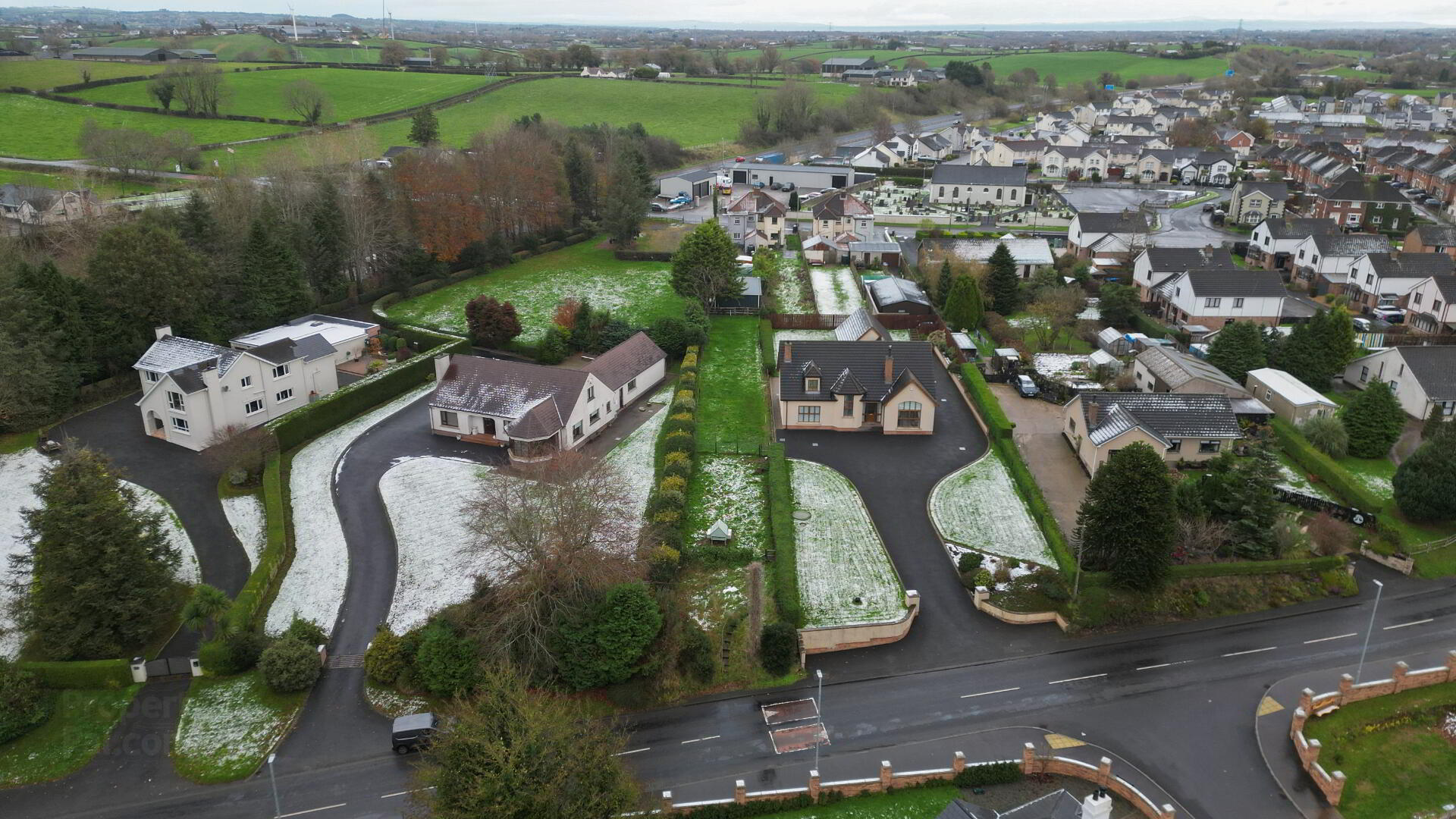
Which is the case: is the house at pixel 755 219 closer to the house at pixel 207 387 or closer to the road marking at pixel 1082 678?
the house at pixel 207 387

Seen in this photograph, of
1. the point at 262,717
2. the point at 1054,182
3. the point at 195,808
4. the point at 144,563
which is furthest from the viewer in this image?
the point at 1054,182

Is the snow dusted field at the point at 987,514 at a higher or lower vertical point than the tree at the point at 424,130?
lower

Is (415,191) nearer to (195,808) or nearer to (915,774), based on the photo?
(195,808)

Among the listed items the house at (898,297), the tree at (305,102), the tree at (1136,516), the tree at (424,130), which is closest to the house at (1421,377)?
the tree at (1136,516)

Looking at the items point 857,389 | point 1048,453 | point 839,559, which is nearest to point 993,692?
point 839,559

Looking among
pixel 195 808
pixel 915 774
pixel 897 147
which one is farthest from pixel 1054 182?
pixel 195 808

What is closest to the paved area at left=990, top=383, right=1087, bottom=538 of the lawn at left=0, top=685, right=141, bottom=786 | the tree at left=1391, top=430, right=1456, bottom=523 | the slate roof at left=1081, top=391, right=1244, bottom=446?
the slate roof at left=1081, top=391, right=1244, bottom=446
